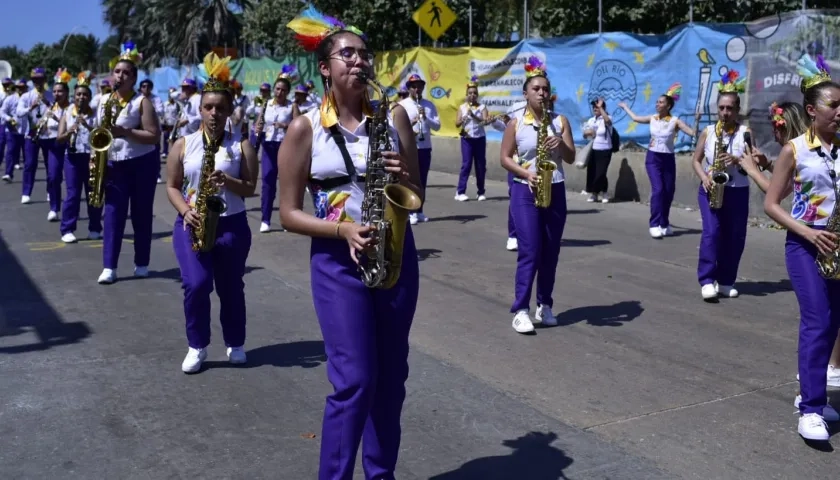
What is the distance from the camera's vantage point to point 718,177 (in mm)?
8523

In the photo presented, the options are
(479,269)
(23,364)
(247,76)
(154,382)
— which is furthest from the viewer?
(247,76)

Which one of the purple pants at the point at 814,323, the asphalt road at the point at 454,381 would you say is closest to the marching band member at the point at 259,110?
the asphalt road at the point at 454,381

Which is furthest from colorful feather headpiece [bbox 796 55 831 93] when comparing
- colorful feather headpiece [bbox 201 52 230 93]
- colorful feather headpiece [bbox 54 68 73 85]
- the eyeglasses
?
colorful feather headpiece [bbox 54 68 73 85]

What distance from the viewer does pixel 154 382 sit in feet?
20.1

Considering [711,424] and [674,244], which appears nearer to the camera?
[711,424]

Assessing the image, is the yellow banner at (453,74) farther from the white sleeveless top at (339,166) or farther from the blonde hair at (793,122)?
the white sleeveless top at (339,166)

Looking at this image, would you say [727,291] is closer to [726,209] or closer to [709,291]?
[709,291]

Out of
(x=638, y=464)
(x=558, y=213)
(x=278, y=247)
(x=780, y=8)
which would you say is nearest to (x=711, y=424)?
(x=638, y=464)

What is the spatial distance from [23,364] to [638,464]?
174 inches

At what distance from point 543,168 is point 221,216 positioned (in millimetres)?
2575

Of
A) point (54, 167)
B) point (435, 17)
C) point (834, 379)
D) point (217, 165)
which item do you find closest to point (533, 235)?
point (834, 379)

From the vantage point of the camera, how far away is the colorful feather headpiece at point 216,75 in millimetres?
6277

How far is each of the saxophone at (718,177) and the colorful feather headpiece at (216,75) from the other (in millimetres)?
4674

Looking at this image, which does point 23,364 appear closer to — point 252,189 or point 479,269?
point 252,189
